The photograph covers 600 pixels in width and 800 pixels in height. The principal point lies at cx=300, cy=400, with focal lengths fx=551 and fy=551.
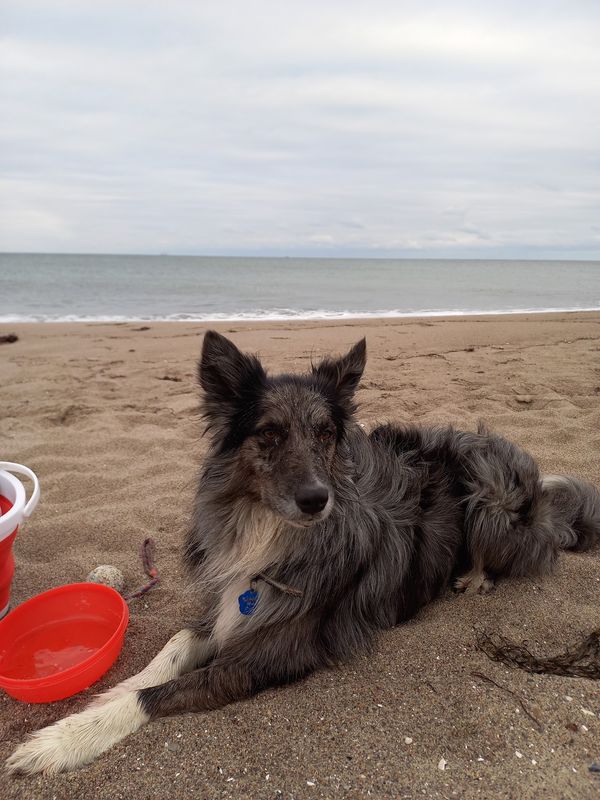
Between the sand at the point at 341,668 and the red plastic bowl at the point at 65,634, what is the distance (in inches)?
6.7

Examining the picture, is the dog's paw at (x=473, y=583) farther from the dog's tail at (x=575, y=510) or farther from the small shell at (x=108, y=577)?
the small shell at (x=108, y=577)

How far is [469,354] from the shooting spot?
1030 centimetres

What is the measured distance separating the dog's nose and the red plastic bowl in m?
1.26

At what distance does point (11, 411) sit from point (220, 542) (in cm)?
504

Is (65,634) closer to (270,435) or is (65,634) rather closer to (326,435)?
(270,435)

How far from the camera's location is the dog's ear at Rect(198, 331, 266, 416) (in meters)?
3.03

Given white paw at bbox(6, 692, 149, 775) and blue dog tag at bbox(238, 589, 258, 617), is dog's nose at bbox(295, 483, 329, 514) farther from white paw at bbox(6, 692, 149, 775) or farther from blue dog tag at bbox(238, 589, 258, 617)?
white paw at bbox(6, 692, 149, 775)

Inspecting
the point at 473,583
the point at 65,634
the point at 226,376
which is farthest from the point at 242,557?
the point at 473,583

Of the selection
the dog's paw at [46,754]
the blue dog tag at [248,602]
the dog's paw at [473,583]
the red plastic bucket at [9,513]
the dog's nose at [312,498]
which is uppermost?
the dog's nose at [312,498]

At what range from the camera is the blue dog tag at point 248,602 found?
121 inches

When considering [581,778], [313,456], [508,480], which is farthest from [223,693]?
[508,480]

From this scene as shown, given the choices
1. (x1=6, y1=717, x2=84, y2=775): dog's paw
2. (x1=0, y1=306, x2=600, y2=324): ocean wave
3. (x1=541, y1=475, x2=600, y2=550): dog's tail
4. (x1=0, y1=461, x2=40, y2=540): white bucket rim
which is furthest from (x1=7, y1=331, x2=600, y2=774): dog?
(x1=0, y1=306, x2=600, y2=324): ocean wave

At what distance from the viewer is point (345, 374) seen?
3318mm

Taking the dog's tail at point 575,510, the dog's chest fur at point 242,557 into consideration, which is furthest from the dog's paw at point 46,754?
the dog's tail at point 575,510
